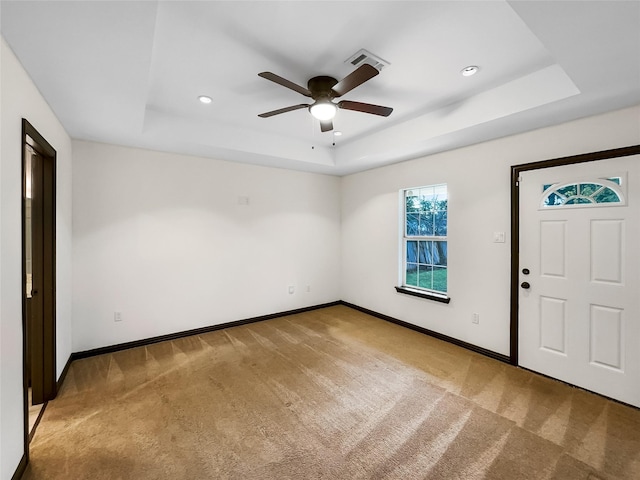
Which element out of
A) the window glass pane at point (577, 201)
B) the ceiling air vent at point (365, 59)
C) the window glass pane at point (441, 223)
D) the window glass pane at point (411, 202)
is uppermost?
the ceiling air vent at point (365, 59)

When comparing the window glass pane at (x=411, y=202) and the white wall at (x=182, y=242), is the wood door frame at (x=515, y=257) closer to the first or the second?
the window glass pane at (x=411, y=202)

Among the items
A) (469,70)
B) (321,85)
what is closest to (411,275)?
(469,70)

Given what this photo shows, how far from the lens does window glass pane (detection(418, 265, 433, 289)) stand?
4094 mm

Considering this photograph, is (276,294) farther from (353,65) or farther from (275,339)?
(353,65)

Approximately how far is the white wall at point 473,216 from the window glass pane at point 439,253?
0.16 m

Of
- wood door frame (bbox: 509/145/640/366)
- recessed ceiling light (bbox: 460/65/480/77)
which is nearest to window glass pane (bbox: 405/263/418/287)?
wood door frame (bbox: 509/145/640/366)

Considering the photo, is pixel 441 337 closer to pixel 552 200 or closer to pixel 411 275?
pixel 411 275

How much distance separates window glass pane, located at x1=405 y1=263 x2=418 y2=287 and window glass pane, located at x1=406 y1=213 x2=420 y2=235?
494mm

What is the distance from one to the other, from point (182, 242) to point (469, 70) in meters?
3.69

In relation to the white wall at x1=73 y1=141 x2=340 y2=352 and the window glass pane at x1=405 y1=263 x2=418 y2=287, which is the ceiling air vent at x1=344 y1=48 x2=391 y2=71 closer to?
the white wall at x1=73 y1=141 x2=340 y2=352

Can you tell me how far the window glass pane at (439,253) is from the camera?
12.7ft

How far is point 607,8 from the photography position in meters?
1.34

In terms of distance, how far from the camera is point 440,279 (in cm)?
396

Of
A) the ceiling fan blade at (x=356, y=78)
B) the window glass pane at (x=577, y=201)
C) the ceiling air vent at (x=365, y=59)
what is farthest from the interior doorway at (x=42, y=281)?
the window glass pane at (x=577, y=201)
